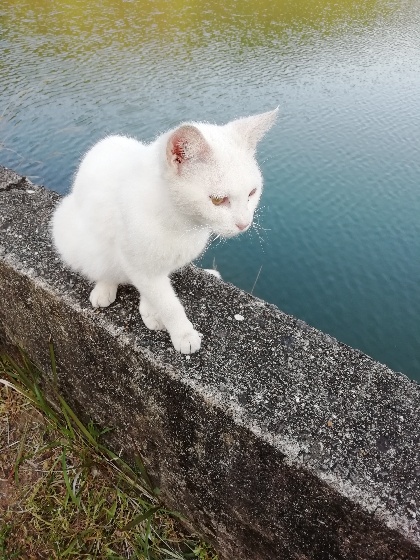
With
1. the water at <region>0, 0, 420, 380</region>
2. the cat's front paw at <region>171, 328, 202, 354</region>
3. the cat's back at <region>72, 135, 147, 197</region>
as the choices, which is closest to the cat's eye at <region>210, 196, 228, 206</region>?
the cat's back at <region>72, 135, 147, 197</region>

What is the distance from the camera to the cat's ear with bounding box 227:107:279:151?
4.58 feet

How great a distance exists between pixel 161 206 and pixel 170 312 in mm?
350

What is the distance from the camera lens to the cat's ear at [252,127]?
1395 mm

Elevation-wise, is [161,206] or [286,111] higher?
[161,206]

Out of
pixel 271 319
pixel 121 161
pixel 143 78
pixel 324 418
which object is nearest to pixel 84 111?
pixel 143 78

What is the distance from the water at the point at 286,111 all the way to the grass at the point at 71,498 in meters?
2.61

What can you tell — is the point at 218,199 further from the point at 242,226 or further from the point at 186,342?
the point at 186,342

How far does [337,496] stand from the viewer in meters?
1.13

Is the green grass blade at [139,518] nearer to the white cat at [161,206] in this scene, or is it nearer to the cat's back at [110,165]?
the white cat at [161,206]

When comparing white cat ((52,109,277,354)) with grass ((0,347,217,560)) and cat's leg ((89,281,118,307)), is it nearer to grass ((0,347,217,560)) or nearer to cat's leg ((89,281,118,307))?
cat's leg ((89,281,118,307))

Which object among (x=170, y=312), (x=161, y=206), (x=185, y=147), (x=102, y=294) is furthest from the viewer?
(x=102, y=294)

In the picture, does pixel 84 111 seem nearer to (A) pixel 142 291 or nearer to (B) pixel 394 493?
(A) pixel 142 291

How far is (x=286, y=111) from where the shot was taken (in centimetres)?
611

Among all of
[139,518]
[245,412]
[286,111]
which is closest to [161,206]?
[245,412]
